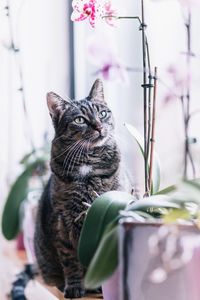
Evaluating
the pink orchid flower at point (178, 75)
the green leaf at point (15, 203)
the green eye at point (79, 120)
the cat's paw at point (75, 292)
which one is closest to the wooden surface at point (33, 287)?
the cat's paw at point (75, 292)

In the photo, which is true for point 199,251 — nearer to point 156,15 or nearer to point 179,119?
point 179,119

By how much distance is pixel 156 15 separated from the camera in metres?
1.41

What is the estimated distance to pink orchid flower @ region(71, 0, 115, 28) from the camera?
829mm

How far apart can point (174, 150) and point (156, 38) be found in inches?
14.2

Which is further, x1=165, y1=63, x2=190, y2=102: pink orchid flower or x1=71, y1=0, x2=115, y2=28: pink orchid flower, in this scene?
x1=71, y1=0, x2=115, y2=28: pink orchid flower

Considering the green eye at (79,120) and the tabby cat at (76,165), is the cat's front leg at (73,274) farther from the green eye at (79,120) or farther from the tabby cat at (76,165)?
the green eye at (79,120)

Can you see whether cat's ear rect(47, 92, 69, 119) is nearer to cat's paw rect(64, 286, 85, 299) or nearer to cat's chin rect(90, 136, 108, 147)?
cat's chin rect(90, 136, 108, 147)

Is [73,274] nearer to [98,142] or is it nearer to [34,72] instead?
[98,142]

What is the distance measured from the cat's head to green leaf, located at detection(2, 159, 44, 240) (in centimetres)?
45

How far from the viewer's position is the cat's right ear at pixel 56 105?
102 centimetres

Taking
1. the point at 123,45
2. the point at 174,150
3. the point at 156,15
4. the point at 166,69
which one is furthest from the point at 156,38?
the point at 166,69

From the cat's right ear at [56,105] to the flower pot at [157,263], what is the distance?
1.46ft

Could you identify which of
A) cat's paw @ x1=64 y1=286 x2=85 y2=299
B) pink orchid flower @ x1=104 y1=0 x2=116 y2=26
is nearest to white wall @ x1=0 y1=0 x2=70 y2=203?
cat's paw @ x1=64 y1=286 x2=85 y2=299

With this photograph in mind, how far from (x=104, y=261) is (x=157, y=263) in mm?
77
